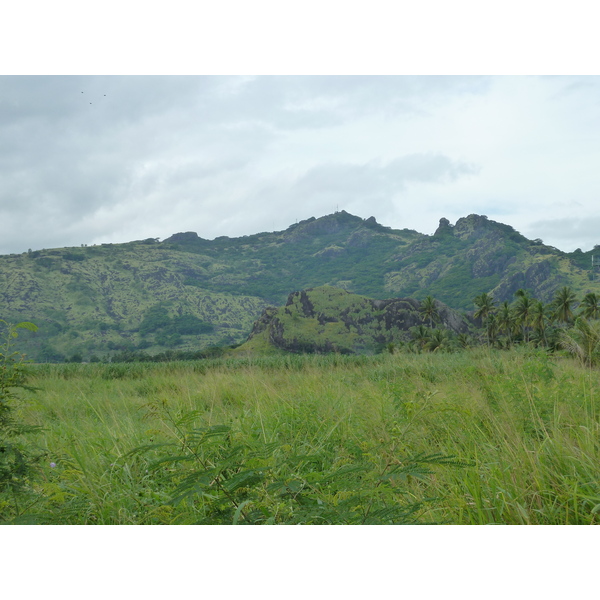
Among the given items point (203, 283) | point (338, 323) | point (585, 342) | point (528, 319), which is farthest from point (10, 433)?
point (203, 283)

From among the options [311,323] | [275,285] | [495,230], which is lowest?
[311,323]

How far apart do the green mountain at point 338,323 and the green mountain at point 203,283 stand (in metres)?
26.5

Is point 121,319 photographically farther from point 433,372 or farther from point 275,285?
point 433,372

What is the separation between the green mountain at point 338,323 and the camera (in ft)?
279

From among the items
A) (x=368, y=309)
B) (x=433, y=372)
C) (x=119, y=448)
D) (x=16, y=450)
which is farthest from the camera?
(x=368, y=309)

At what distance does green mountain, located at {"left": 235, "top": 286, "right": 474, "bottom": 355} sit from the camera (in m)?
84.9

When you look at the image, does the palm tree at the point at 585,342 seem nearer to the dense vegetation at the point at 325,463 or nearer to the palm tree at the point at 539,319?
the dense vegetation at the point at 325,463

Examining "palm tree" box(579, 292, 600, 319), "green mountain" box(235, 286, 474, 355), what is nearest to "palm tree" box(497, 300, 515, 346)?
"palm tree" box(579, 292, 600, 319)

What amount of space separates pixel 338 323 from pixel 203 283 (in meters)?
93.4

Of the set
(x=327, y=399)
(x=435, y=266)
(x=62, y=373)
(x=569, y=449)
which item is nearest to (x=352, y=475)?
(x=569, y=449)

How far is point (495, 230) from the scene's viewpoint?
7283 inches

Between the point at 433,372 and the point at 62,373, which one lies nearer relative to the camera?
the point at 433,372

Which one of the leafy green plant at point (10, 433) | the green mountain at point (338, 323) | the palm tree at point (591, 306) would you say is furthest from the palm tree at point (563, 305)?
the leafy green plant at point (10, 433)

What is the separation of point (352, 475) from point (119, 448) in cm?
210
